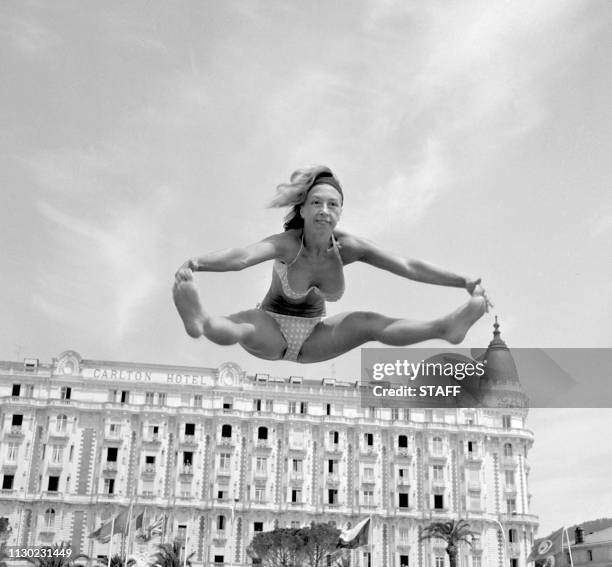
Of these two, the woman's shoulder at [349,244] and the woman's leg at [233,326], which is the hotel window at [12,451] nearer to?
the woman's leg at [233,326]

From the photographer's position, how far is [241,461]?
8850cm

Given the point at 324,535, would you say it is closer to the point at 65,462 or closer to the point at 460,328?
the point at 65,462

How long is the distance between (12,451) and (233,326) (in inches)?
3190

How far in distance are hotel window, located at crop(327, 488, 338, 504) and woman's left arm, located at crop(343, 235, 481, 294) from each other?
81.6 m

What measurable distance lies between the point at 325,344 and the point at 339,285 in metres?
0.74

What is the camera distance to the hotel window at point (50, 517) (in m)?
82.6

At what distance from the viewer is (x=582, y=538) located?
358 ft

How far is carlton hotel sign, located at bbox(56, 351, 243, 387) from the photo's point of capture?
8775cm

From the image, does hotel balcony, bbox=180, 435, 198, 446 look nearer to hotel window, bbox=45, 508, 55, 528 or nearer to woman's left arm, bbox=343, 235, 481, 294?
hotel window, bbox=45, 508, 55, 528

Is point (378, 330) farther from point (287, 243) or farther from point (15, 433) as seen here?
point (15, 433)

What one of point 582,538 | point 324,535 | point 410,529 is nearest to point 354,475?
point 410,529

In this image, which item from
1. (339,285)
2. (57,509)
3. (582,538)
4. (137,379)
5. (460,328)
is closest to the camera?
(460,328)

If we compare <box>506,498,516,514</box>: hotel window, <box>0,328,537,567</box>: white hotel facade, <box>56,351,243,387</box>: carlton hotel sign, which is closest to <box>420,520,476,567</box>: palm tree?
<box>0,328,537,567</box>: white hotel facade

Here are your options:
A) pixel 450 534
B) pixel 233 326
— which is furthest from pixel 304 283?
pixel 450 534
